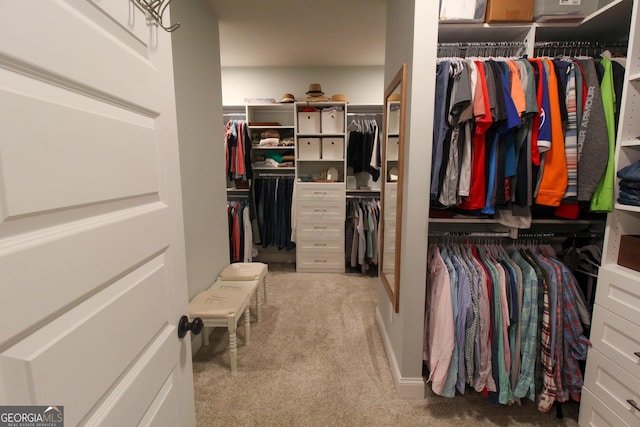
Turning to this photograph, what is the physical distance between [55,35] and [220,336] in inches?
89.4

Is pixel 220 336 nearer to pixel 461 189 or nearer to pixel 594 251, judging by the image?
pixel 461 189

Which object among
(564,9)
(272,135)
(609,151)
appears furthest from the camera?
(272,135)

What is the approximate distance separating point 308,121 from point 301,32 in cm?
98

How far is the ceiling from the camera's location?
2.25m

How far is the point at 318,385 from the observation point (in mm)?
1809

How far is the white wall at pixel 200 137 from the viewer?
1.89m

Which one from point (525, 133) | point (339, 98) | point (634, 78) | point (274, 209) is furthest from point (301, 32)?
point (634, 78)

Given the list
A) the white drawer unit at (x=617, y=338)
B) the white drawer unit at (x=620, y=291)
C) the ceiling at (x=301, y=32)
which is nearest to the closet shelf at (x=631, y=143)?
the white drawer unit at (x=620, y=291)

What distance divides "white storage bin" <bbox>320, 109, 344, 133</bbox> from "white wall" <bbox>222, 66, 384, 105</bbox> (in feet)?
1.46

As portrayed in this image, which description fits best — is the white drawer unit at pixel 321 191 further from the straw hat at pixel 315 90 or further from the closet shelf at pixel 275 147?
the straw hat at pixel 315 90

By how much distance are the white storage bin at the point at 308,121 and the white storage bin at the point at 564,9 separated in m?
2.33

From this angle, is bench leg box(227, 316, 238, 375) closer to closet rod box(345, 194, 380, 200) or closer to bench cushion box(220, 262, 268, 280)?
bench cushion box(220, 262, 268, 280)

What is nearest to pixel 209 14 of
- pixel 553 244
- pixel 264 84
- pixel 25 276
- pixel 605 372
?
pixel 264 84

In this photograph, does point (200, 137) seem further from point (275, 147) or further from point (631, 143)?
point (631, 143)
